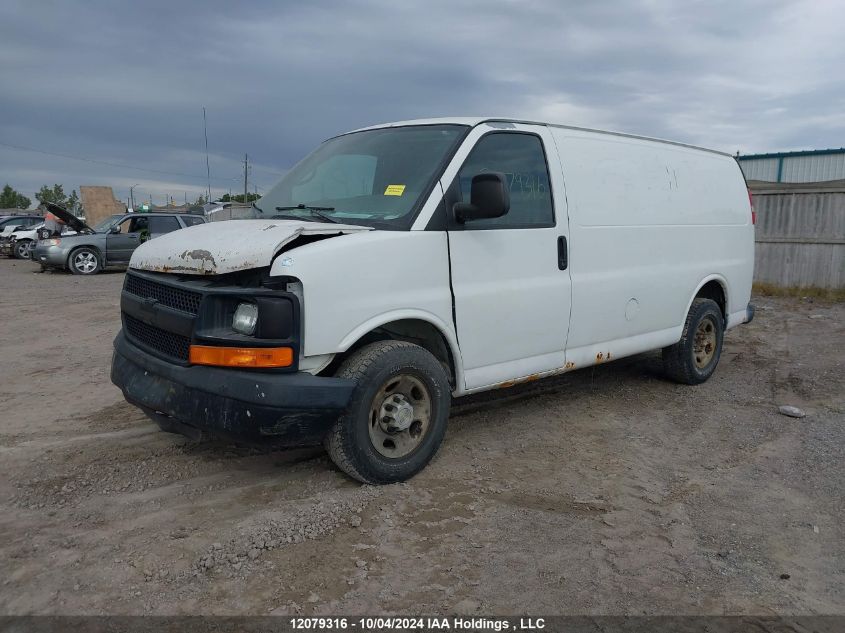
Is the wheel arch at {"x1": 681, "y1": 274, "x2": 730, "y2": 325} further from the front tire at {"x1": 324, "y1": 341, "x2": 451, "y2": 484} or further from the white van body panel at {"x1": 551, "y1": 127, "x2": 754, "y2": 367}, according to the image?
the front tire at {"x1": 324, "y1": 341, "x2": 451, "y2": 484}

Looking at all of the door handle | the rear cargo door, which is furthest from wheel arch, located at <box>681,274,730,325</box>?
the rear cargo door

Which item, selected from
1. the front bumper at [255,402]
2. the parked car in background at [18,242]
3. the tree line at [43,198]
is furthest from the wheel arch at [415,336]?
the tree line at [43,198]

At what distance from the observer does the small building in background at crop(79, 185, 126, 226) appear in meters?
31.7

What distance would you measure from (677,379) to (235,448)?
4.19 metres

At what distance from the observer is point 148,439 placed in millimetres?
4609

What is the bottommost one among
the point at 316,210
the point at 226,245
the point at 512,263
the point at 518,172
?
the point at 512,263

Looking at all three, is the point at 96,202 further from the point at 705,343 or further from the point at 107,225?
the point at 705,343

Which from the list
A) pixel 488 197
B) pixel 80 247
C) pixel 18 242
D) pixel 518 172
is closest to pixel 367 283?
pixel 488 197

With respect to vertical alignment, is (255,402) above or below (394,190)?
below

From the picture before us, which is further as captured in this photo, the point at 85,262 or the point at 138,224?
the point at 138,224

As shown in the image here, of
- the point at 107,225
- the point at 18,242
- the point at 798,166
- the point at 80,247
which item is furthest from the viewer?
the point at 18,242

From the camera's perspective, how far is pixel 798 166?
20.8m

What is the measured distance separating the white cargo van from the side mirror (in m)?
0.01

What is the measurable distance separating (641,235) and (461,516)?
291cm
